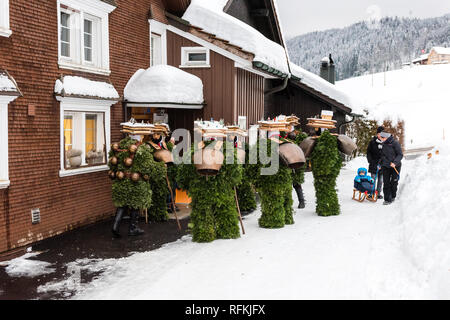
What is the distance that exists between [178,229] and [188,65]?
523cm

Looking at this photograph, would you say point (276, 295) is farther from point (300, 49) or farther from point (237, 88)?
point (300, 49)

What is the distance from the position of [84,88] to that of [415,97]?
72792 millimetres

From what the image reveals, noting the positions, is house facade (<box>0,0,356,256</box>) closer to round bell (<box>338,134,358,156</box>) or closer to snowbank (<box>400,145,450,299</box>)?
round bell (<box>338,134,358,156</box>)

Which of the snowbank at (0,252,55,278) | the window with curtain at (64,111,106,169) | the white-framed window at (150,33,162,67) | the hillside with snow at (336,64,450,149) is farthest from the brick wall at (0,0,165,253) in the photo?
the hillside with snow at (336,64,450,149)

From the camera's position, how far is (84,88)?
32.9 feet

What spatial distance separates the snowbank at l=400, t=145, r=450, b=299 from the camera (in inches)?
212

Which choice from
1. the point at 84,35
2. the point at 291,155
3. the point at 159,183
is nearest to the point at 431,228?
the point at 291,155

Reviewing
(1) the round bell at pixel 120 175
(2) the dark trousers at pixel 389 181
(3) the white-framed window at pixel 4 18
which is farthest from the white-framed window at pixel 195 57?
(3) the white-framed window at pixel 4 18

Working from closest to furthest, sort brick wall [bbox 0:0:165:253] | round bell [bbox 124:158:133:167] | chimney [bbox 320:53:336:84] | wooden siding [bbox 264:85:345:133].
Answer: brick wall [bbox 0:0:165:253] < round bell [bbox 124:158:133:167] < wooden siding [bbox 264:85:345:133] < chimney [bbox 320:53:336:84]

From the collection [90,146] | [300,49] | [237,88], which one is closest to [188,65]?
[237,88]

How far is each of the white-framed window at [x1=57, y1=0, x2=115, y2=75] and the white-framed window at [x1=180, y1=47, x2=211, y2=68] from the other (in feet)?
9.01

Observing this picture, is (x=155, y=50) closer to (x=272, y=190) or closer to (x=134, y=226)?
(x=134, y=226)
